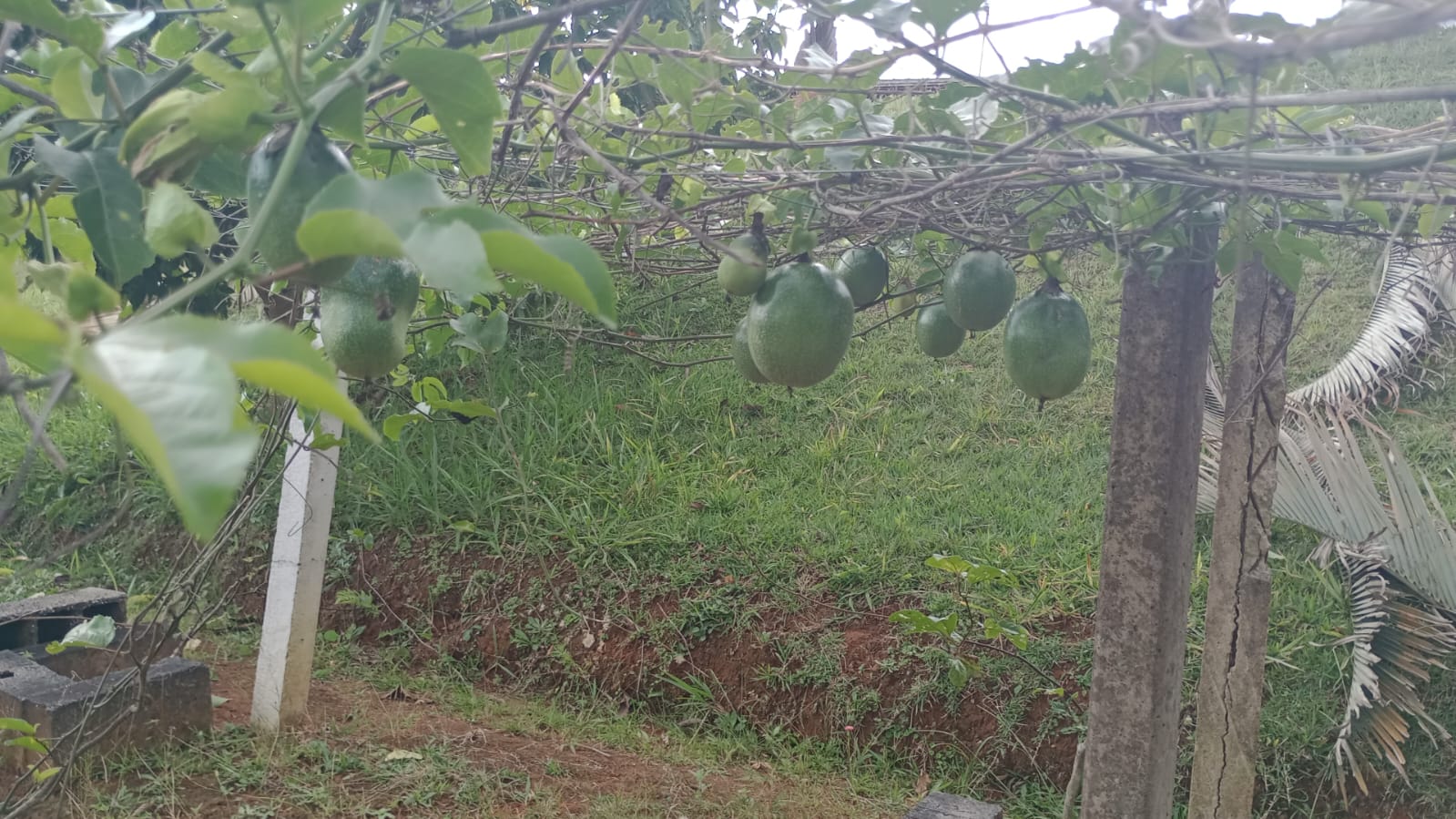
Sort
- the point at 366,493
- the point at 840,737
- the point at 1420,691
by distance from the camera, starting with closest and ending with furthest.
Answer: the point at 1420,691
the point at 840,737
the point at 366,493

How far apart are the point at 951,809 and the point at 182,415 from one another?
82.7 inches

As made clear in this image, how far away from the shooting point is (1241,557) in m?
1.89

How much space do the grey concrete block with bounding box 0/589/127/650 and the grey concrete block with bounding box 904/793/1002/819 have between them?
2.70m

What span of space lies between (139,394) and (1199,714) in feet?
6.84

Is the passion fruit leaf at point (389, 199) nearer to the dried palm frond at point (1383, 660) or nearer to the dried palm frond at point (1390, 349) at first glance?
the dried palm frond at point (1383, 660)

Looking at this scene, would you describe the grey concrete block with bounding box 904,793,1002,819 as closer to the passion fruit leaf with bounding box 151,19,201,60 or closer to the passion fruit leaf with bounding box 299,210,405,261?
the passion fruit leaf with bounding box 151,19,201,60

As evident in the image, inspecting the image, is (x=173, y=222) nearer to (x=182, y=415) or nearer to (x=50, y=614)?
(x=182, y=415)

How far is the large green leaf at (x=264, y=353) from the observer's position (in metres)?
0.35

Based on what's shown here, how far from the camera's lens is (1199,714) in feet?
6.53

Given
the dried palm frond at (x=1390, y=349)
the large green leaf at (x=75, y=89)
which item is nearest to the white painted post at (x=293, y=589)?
the large green leaf at (x=75, y=89)

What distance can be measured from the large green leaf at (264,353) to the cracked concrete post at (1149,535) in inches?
53.9

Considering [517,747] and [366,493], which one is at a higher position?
[366,493]

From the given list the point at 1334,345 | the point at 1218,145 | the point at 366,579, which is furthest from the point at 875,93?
the point at 1334,345

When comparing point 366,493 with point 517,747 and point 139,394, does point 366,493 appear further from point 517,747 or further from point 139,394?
point 139,394
